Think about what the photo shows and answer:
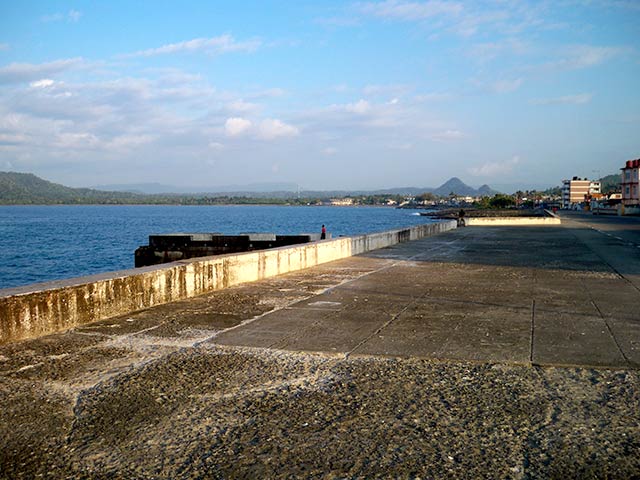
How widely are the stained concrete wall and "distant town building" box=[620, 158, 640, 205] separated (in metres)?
98.3

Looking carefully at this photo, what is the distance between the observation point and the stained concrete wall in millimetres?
6827

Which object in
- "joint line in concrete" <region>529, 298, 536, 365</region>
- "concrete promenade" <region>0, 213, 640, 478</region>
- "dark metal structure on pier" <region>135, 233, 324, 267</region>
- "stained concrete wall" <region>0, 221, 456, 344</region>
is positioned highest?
"stained concrete wall" <region>0, 221, 456, 344</region>

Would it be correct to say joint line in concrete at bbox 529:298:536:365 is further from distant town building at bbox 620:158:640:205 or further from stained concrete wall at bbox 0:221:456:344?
distant town building at bbox 620:158:640:205

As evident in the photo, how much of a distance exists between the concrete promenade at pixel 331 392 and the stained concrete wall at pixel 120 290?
0.71 feet

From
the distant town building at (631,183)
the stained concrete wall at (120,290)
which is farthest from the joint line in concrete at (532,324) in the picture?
the distant town building at (631,183)

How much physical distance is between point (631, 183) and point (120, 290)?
107 meters

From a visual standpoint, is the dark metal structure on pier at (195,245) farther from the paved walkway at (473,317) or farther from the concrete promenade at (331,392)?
the concrete promenade at (331,392)

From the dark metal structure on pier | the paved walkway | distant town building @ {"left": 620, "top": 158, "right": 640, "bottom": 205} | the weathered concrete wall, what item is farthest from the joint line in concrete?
distant town building @ {"left": 620, "top": 158, "right": 640, "bottom": 205}

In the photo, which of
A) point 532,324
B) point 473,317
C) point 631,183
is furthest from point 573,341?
point 631,183

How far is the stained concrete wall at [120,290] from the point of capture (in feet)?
22.4

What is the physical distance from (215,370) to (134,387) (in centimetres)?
81

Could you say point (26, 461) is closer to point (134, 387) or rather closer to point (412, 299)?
point (134, 387)

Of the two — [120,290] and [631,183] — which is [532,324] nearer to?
[120,290]

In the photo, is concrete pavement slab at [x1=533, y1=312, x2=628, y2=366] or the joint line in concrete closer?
concrete pavement slab at [x1=533, y1=312, x2=628, y2=366]
